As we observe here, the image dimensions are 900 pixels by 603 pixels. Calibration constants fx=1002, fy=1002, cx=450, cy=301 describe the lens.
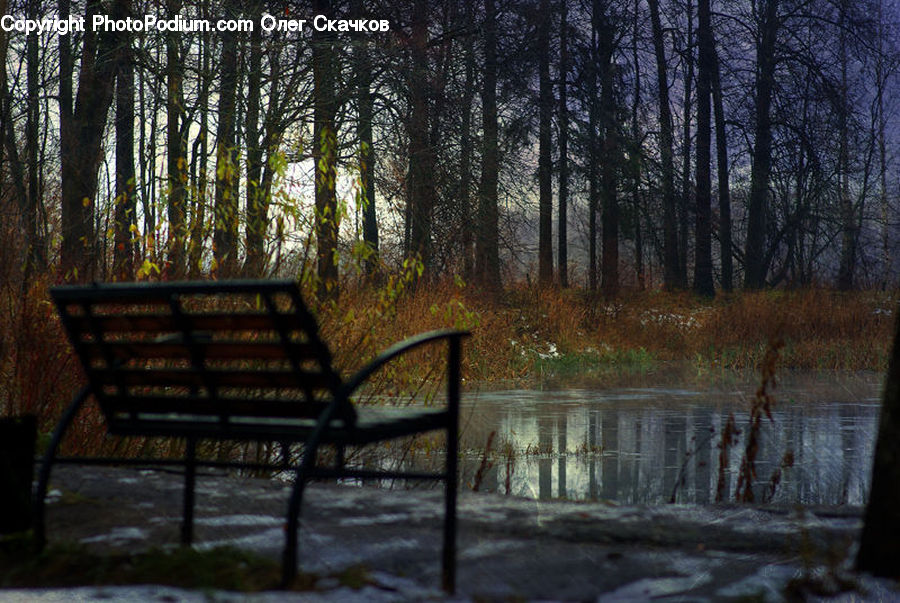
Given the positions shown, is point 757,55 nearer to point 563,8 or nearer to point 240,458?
point 563,8

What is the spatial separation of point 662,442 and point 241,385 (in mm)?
5589

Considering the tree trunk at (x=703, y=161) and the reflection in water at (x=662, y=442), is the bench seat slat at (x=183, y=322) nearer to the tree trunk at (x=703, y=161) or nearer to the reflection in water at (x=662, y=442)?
the reflection in water at (x=662, y=442)

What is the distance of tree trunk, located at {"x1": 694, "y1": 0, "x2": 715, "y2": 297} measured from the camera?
78.7 feet

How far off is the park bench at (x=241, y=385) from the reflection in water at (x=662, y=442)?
7.31ft

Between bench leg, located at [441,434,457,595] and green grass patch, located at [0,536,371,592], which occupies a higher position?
bench leg, located at [441,434,457,595]

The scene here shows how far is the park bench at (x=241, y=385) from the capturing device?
2.85m

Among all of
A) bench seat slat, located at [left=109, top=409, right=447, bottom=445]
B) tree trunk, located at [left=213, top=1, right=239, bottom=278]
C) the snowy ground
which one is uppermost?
tree trunk, located at [left=213, top=1, right=239, bottom=278]

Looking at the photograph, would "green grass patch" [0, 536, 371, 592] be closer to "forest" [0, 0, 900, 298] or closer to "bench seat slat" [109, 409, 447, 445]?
"bench seat slat" [109, 409, 447, 445]

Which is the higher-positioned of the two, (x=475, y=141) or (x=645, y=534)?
(x=475, y=141)

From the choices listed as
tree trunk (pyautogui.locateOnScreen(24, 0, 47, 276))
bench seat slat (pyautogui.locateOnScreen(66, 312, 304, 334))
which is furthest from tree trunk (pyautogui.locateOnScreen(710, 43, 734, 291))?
bench seat slat (pyautogui.locateOnScreen(66, 312, 304, 334))

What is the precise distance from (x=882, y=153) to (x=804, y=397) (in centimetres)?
2421

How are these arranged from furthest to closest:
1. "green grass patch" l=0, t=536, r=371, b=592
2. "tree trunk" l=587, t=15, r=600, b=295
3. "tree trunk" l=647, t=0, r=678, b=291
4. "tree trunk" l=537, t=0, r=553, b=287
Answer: "tree trunk" l=647, t=0, r=678, b=291
"tree trunk" l=587, t=15, r=600, b=295
"tree trunk" l=537, t=0, r=553, b=287
"green grass patch" l=0, t=536, r=371, b=592

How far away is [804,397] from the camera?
37.3ft

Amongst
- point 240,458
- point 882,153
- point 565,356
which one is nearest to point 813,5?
point 882,153
